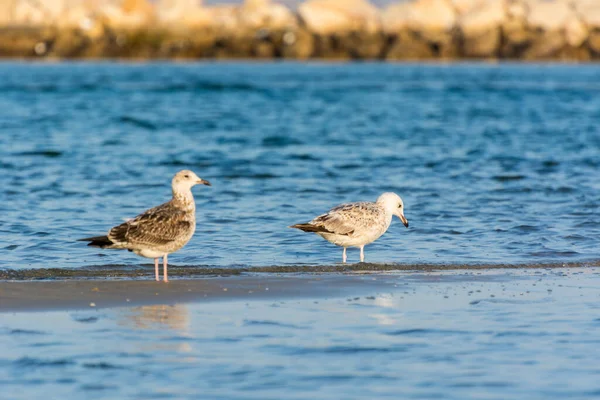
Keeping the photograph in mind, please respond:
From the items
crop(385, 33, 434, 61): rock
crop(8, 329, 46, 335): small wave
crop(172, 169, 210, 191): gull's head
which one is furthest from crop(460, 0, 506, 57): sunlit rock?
crop(8, 329, 46, 335): small wave

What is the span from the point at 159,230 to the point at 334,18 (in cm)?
13441

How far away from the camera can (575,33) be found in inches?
5049

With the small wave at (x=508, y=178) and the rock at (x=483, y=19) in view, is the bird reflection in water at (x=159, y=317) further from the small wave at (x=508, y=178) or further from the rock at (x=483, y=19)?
the rock at (x=483, y=19)

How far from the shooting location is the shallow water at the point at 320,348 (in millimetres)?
6500

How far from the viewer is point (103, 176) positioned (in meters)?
19.3

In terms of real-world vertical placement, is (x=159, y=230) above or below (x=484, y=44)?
above

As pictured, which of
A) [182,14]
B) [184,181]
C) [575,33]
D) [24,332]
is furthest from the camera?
[182,14]

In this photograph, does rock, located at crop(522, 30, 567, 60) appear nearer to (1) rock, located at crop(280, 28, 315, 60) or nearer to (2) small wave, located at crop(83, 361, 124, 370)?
(1) rock, located at crop(280, 28, 315, 60)

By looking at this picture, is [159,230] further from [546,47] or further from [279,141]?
[546,47]

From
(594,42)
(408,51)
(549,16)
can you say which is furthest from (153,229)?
(549,16)

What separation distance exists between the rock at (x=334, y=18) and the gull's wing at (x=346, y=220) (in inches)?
4973

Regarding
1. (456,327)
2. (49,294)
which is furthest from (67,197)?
(456,327)

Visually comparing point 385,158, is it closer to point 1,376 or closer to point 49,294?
point 49,294

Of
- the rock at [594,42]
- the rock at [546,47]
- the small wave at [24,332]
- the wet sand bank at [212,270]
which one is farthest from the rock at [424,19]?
the small wave at [24,332]
